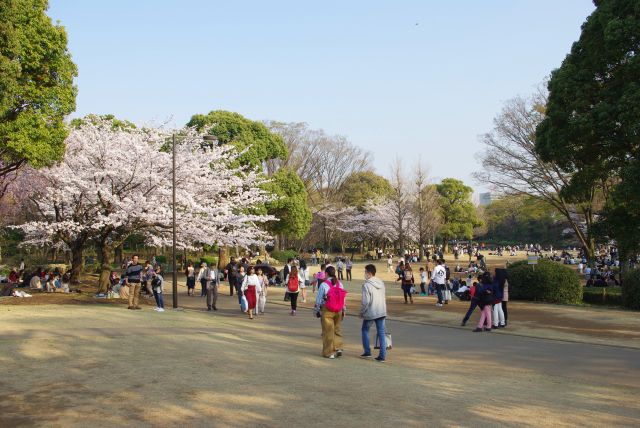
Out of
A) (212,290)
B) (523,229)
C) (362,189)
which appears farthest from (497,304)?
(523,229)

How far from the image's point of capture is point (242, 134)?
35250 millimetres

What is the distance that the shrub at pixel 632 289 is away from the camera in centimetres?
1790

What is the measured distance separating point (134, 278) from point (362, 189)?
4623 cm

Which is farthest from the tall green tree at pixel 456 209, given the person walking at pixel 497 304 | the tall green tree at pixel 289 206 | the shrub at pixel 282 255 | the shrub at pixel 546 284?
the person walking at pixel 497 304

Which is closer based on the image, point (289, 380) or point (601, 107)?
point (289, 380)

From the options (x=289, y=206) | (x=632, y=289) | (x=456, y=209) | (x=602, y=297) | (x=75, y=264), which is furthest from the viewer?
(x=456, y=209)

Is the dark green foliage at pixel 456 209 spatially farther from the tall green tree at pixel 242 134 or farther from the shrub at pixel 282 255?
the tall green tree at pixel 242 134

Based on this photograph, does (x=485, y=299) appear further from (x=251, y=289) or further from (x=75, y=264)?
(x=75, y=264)

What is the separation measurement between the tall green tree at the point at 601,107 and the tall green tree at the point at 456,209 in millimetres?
41533

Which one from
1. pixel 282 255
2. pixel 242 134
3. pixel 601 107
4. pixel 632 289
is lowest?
pixel 632 289

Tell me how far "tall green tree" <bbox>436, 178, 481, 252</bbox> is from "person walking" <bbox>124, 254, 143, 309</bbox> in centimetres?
4845

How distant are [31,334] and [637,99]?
55.4 ft

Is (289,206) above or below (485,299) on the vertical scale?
above

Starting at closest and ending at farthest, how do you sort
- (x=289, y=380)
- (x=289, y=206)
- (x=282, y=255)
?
1. (x=289, y=380)
2. (x=289, y=206)
3. (x=282, y=255)
